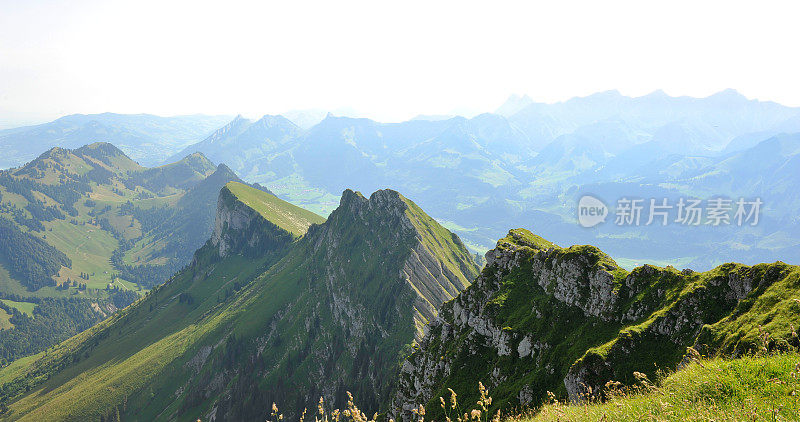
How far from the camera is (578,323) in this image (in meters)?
47.2

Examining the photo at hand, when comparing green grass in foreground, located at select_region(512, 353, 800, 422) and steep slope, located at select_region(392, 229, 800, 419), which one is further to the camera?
steep slope, located at select_region(392, 229, 800, 419)

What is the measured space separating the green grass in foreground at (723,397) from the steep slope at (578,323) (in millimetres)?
2387

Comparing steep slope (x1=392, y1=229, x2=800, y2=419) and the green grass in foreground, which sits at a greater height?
the green grass in foreground

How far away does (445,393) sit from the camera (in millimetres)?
58031

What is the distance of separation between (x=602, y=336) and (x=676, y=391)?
33.2m

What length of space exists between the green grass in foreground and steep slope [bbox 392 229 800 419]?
7.83ft

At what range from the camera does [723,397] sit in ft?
36.5

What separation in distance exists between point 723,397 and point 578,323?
3900cm

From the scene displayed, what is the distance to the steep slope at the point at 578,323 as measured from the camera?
3092 cm

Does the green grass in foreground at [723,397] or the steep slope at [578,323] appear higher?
the green grass in foreground at [723,397]

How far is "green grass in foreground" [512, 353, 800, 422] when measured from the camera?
9766 mm

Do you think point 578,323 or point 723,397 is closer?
point 723,397

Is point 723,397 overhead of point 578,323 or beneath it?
overhead

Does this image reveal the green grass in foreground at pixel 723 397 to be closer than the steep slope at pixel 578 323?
Yes
